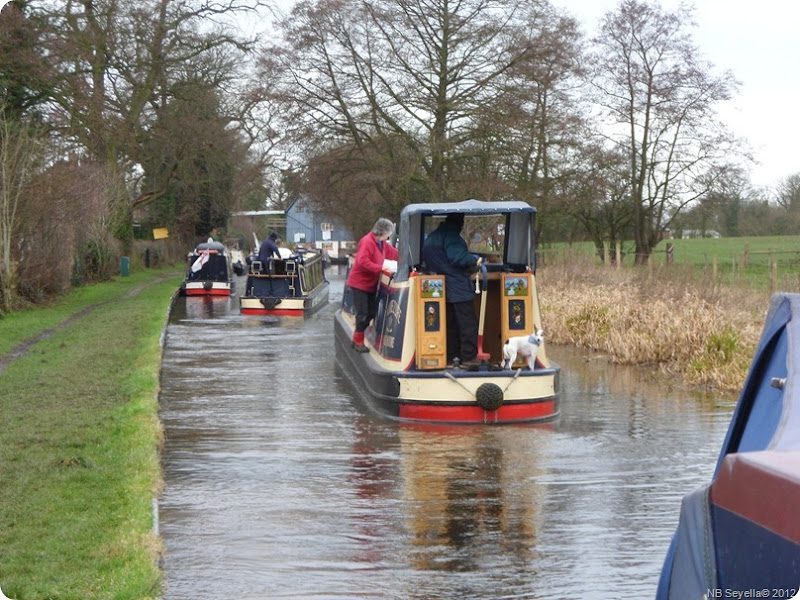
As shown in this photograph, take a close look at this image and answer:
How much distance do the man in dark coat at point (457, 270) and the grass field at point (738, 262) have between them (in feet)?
29.2

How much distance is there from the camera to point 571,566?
7.05m

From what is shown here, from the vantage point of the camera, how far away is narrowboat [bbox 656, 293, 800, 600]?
278cm

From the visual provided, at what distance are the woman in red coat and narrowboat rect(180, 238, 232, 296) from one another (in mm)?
18524

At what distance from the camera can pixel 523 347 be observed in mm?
12438

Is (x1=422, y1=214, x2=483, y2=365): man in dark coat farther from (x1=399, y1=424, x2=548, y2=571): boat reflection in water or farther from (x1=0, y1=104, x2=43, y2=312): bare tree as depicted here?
(x1=0, y1=104, x2=43, y2=312): bare tree

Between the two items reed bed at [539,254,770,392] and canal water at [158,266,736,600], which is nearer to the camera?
canal water at [158,266,736,600]

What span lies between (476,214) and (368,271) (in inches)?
88.2

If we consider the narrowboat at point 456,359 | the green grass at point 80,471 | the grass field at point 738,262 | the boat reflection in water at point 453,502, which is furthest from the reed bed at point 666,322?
the green grass at point 80,471

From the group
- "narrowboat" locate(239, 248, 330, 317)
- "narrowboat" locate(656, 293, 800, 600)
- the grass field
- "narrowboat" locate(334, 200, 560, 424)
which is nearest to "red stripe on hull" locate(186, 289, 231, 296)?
"narrowboat" locate(239, 248, 330, 317)

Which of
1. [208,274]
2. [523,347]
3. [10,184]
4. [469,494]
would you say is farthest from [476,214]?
[208,274]

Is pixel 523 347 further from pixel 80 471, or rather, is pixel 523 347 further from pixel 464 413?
pixel 80 471

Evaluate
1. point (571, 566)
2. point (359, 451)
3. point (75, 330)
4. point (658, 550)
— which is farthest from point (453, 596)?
point (75, 330)

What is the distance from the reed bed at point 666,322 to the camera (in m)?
16.3

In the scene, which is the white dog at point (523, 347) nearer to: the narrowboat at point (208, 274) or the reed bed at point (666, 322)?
the reed bed at point (666, 322)
